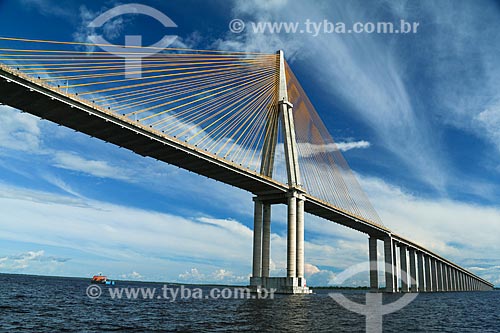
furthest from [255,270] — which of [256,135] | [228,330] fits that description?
[228,330]

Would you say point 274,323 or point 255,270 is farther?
point 255,270

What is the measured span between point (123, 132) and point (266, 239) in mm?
30903

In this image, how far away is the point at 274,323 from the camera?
1133 inches

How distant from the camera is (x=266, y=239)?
69.1 m

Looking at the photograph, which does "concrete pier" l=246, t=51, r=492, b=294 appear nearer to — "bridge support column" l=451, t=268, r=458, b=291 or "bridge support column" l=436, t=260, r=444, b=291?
"bridge support column" l=436, t=260, r=444, b=291

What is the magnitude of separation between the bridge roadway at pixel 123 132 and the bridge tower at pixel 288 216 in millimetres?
2021

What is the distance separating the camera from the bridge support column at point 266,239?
67938mm

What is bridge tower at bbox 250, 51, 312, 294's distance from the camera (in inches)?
2562

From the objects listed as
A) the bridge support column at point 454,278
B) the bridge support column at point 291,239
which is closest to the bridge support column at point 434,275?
the bridge support column at point 454,278

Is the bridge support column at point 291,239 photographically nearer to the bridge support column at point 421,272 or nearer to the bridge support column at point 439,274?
the bridge support column at point 421,272

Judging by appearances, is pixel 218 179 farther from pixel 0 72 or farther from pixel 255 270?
pixel 0 72

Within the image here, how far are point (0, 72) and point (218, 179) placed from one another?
33876mm

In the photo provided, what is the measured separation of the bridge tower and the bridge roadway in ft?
6.63


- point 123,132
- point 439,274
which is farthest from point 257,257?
point 439,274
